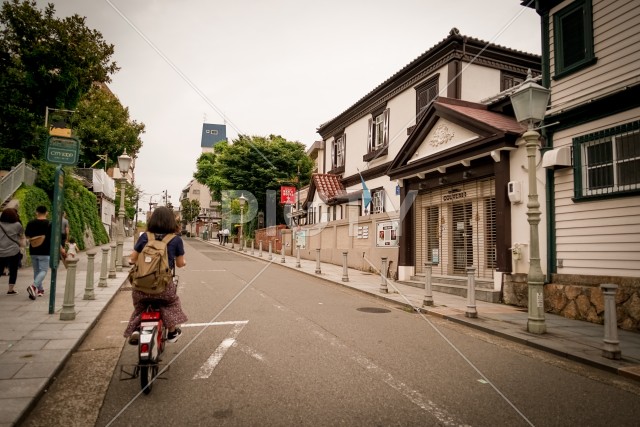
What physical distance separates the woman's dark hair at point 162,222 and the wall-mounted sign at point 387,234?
40.6 feet

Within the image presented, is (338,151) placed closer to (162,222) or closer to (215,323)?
(215,323)

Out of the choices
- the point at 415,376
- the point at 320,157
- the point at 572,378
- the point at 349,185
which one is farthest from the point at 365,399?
the point at 320,157

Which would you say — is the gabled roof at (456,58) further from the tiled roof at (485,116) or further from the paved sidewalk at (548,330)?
the paved sidewalk at (548,330)

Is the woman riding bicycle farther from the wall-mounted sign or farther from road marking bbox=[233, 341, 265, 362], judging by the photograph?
the wall-mounted sign

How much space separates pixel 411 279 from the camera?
47.2 feet

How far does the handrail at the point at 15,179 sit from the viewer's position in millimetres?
14859

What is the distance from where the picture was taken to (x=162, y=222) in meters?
4.46

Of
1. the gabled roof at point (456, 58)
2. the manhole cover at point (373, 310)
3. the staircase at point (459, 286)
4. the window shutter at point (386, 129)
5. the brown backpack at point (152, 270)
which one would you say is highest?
the gabled roof at point (456, 58)

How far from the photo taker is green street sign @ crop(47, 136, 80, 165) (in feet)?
23.3

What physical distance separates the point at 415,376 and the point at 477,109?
407 inches

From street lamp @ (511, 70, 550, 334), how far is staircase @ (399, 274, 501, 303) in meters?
3.56

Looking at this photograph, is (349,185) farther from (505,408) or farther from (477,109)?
(505,408)

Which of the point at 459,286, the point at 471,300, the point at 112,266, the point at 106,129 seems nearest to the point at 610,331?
the point at 471,300

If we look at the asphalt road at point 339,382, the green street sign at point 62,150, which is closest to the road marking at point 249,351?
the asphalt road at point 339,382
